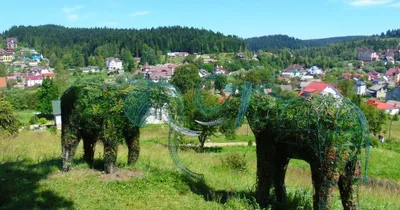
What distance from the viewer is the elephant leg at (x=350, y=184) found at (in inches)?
269

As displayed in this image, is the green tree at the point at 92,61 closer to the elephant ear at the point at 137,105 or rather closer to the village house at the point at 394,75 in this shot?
the village house at the point at 394,75

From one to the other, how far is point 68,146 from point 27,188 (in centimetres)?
163

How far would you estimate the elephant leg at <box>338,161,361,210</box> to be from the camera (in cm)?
682

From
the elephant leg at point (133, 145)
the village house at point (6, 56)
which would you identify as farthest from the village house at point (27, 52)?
the elephant leg at point (133, 145)

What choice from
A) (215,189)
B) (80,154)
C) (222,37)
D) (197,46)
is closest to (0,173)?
(80,154)

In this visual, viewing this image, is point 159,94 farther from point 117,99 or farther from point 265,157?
point 265,157

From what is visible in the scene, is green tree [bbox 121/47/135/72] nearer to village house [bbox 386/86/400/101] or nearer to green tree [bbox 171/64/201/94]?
green tree [bbox 171/64/201/94]

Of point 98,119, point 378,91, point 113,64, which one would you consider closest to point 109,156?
point 98,119

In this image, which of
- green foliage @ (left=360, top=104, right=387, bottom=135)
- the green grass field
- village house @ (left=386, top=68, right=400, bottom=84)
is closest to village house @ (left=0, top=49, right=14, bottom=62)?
village house @ (left=386, top=68, right=400, bottom=84)

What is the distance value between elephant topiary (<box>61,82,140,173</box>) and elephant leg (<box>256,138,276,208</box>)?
3844mm

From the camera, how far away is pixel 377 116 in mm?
39469

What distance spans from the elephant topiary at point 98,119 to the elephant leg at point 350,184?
5.74 m

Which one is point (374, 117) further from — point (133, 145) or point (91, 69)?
point (91, 69)

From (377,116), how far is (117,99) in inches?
1450
